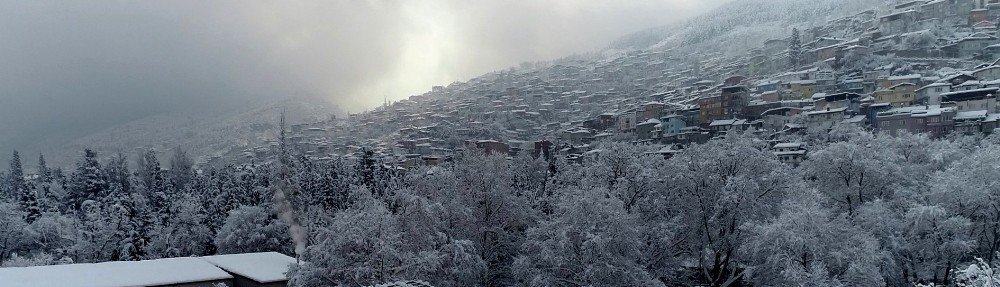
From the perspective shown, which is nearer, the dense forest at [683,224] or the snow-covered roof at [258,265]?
the dense forest at [683,224]

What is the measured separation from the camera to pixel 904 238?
23.4m

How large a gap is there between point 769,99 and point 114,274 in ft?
260

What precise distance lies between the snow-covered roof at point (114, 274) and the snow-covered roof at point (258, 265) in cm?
66

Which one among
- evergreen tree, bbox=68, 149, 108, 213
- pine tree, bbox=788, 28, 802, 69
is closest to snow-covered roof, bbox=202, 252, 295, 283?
evergreen tree, bbox=68, 149, 108, 213

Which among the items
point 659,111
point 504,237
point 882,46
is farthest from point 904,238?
point 882,46

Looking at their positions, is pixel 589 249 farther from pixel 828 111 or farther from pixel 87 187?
pixel 828 111

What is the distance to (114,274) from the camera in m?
23.9

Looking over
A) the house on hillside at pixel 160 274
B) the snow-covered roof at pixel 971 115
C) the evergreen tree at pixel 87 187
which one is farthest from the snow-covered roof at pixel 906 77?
the evergreen tree at pixel 87 187

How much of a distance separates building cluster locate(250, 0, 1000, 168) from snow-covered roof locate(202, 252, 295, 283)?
31.9 feet

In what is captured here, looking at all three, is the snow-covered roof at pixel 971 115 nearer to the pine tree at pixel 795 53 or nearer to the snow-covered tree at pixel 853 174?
the snow-covered tree at pixel 853 174

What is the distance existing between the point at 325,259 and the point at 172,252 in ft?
83.4

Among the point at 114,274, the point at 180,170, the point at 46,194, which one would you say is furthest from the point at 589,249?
the point at 180,170

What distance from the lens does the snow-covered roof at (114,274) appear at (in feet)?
73.5

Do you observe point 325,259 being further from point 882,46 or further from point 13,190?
point 882,46
